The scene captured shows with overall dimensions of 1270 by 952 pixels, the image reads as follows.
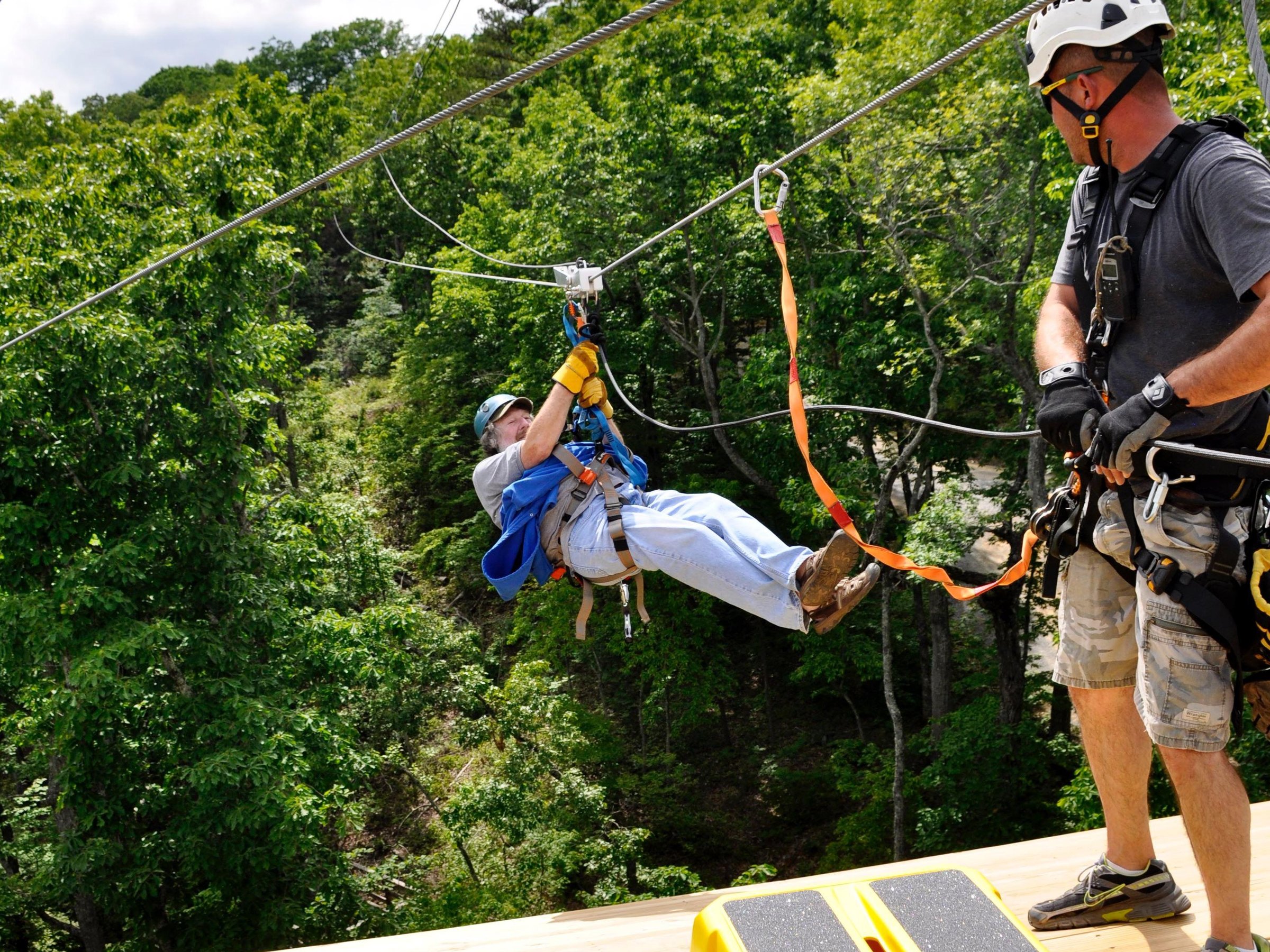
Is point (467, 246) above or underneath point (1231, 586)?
above

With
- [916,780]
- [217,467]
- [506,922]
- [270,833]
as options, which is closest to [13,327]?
[217,467]

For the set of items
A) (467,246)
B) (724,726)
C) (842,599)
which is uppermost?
(467,246)

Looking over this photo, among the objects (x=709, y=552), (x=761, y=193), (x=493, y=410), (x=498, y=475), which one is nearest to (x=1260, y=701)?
(x=709, y=552)

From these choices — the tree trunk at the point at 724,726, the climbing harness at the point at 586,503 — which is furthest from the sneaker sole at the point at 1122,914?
the tree trunk at the point at 724,726

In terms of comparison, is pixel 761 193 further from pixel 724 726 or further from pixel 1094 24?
pixel 724 726

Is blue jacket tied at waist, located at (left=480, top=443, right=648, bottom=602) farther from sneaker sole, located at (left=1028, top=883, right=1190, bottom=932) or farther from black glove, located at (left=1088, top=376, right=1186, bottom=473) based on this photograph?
sneaker sole, located at (left=1028, top=883, right=1190, bottom=932)

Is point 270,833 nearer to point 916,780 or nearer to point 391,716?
point 391,716

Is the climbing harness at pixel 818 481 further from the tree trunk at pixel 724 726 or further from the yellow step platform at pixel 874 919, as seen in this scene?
the tree trunk at pixel 724 726

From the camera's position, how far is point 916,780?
50.8 feet

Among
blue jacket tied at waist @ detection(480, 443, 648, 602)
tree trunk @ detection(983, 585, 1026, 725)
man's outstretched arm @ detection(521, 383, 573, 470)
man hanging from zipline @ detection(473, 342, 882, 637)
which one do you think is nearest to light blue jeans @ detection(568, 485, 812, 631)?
man hanging from zipline @ detection(473, 342, 882, 637)

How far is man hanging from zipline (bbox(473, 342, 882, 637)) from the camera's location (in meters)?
3.10

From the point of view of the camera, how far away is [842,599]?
10.2 feet

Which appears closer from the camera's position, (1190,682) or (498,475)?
(1190,682)

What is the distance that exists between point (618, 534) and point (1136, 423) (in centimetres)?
158
